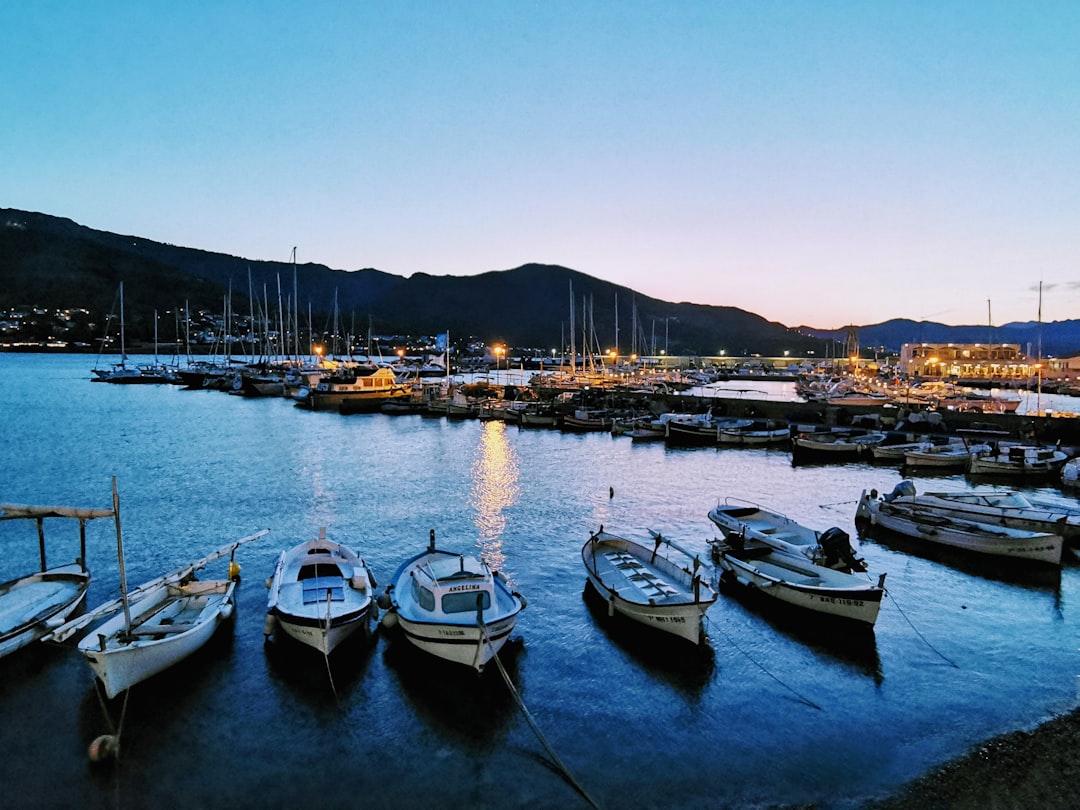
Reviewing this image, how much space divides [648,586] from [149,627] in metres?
12.2

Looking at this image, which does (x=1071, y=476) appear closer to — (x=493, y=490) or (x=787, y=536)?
(x=787, y=536)

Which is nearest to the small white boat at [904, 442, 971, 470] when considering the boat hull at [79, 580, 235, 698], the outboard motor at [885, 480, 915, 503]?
the outboard motor at [885, 480, 915, 503]

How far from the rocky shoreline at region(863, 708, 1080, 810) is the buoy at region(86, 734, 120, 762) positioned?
13062 mm

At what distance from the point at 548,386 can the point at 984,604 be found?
2795 inches

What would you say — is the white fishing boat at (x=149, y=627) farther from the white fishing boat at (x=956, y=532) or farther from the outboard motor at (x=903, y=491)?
the outboard motor at (x=903, y=491)

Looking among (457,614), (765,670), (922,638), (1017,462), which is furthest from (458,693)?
(1017,462)

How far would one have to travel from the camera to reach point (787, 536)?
21.1m

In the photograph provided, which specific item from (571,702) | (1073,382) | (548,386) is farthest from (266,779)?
(1073,382)

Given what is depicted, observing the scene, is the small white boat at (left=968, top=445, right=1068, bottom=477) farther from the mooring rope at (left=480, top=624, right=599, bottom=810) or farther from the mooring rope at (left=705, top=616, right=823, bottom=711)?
the mooring rope at (left=480, top=624, right=599, bottom=810)

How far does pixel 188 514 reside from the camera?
29.8 m

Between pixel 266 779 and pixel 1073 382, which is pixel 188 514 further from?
pixel 1073 382

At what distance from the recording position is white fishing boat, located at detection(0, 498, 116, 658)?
1485cm

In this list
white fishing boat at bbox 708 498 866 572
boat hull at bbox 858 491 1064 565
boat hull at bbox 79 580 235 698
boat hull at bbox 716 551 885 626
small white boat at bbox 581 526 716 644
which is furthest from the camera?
boat hull at bbox 858 491 1064 565

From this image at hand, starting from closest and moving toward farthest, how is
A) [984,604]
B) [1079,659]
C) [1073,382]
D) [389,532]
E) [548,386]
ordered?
1. [1079,659]
2. [984,604]
3. [389,532]
4. [548,386]
5. [1073,382]
